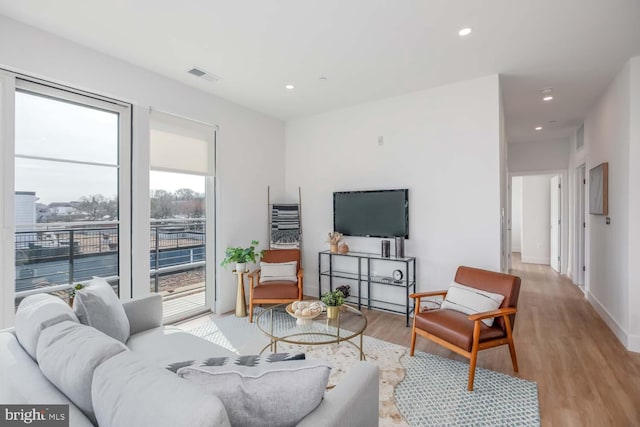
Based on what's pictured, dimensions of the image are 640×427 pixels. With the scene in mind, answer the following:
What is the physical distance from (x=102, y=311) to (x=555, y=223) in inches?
321

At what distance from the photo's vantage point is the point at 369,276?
404 cm

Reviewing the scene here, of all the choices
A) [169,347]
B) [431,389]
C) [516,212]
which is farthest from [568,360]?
[516,212]

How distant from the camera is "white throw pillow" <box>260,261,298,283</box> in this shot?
13.4 feet

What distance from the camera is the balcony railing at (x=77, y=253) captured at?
266 centimetres

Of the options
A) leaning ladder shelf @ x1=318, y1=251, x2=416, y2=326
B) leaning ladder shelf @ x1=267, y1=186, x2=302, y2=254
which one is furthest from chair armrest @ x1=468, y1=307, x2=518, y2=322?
leaning ladder shelf @ x1=267, y1=186, x2=302, y2=254

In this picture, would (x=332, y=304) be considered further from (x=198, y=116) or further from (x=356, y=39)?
(x=198, y=116)

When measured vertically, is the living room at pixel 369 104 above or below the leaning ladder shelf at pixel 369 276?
above

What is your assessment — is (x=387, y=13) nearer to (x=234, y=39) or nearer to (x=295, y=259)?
(x=234, y=39)

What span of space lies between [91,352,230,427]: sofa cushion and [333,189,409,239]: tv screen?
11.2 feet

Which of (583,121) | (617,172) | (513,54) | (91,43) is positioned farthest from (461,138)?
(91,43)

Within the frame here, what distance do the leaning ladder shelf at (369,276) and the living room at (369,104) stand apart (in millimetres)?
186

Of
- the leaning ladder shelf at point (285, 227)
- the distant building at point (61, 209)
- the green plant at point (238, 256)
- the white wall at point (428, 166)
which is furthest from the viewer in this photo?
the leaning ladder shelf at point (285, 227)

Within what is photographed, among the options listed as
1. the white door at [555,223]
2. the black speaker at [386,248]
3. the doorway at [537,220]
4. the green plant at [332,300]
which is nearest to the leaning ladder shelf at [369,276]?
the black speaker at [386,248]

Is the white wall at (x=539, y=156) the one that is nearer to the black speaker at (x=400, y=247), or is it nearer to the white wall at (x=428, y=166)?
the white wall at (x=428, y=166)
